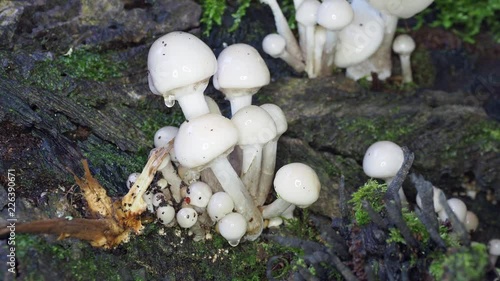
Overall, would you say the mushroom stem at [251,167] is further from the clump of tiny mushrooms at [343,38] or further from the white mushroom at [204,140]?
the clump of tiny mushrooms at [343,38]

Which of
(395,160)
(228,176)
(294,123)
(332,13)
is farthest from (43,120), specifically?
(395,160)

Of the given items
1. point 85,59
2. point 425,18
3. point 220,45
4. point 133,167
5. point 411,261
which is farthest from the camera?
point 425,18

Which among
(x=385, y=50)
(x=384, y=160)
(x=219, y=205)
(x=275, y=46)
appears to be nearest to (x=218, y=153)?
(x=219, y=205)

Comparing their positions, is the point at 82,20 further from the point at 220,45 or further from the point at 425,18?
the point at 425,18

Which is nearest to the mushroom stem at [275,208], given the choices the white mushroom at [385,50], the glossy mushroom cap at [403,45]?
the white mushroom at [385,50]

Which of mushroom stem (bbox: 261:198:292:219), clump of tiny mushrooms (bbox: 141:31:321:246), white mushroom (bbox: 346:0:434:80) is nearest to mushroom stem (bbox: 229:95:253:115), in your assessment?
clump of tiny mushrooms (bbox: 141:31:321:246)

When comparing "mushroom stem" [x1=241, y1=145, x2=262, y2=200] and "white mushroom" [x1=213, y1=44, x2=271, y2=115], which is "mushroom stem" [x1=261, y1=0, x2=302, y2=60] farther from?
"mushroom stem" [x1=241, y1=145, x2=262, y2=200]

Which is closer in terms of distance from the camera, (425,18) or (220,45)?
(220,45)

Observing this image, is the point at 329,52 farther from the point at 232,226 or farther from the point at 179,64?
the point at 232,226
